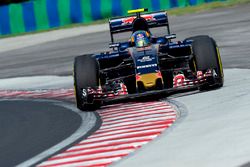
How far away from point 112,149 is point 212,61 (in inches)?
183

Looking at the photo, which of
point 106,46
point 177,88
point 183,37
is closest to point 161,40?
point 177,88

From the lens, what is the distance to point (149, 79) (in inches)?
580

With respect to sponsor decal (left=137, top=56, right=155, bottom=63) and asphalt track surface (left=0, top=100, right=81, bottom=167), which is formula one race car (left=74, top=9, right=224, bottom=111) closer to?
sponsor decal (left=137, top=56, right=155, bottom=63)

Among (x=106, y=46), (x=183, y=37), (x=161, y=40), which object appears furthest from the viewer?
(x=106, y=46)

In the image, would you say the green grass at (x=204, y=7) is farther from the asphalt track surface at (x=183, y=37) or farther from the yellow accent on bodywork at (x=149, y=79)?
the yellow accent on bodywork at (x=149, y=79)

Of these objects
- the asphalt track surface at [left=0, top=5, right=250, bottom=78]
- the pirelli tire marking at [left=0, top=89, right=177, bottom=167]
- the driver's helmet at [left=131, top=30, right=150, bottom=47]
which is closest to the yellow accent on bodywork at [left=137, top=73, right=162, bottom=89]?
the pirelli tire marking at [left=0, top=89, right=177, bottom=167]

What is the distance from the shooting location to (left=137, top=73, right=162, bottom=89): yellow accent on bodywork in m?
14.7

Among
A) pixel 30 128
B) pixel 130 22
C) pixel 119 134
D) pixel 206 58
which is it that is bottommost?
pixel 30 128

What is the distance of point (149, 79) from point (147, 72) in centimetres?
13

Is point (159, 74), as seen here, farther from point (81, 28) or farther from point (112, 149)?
point (81, 28)

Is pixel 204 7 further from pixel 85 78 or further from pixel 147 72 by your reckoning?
pixel 85 78

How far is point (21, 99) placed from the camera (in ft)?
62.4

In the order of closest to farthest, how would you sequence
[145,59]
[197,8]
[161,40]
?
[145,59] → [161,40] → [197,8]

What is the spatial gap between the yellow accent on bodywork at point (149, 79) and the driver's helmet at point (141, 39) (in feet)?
3.80
